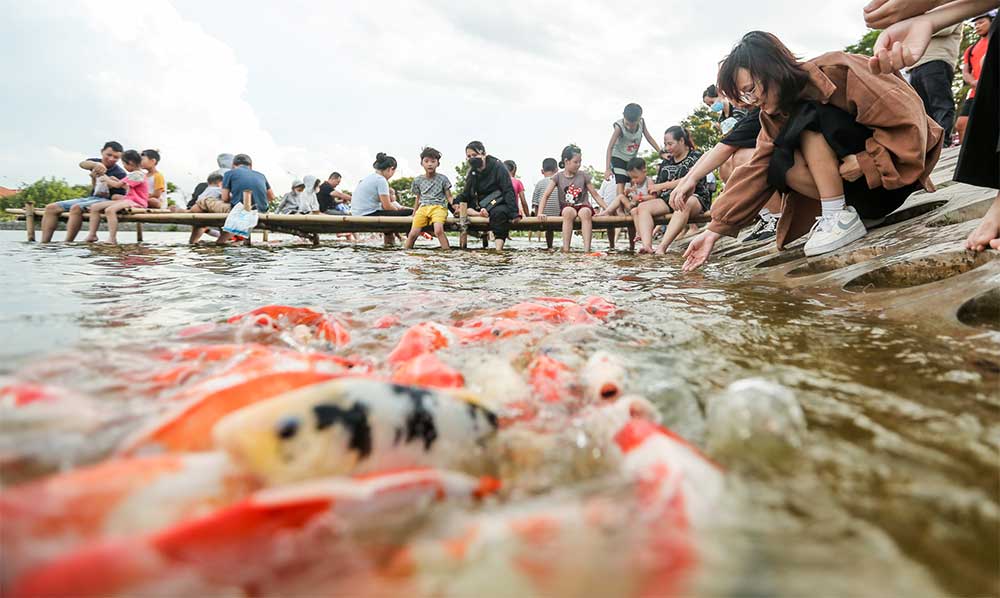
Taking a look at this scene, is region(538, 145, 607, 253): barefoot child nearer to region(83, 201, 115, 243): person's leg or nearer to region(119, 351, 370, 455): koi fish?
region(83, 201, 115, 243): person's leg

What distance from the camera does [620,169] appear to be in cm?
941

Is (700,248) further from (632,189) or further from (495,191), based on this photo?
(632,189)

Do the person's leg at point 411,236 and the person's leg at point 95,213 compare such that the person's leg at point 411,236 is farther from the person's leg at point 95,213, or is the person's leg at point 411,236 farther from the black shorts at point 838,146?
the black shorts at point 838,146

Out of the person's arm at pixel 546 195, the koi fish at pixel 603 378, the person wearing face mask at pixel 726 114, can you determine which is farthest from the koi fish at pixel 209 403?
the person's arm at pixel 546 195

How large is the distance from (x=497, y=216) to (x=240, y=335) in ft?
24.1

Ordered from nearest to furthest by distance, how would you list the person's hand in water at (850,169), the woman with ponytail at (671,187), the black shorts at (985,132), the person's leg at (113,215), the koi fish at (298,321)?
the koi fish at (298,321)
the black shorts at (985,132)
the person's hand in water at (850,169)
the woman with ponytail at (671,187)
the person's leg at (113,215)

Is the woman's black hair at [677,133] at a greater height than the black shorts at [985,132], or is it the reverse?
the woman's black hair at [677,133]

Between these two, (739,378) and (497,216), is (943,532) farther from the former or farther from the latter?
(497,216)

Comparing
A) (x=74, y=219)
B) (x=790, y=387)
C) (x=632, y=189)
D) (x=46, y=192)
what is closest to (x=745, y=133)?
(x=790, y=387)

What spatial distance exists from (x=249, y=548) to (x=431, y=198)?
9.04 meters

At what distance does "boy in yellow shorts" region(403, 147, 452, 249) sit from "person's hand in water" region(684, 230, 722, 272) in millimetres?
5867

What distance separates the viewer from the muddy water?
648 mm

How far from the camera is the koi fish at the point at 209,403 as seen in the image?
883 mm

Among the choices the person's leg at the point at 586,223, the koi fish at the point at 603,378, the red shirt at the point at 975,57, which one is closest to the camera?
the koi fish at the point at 603,378
